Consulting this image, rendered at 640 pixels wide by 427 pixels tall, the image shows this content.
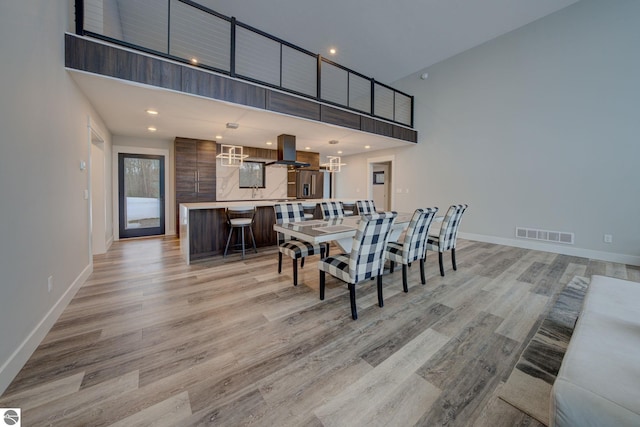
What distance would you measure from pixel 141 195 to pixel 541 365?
724 cm

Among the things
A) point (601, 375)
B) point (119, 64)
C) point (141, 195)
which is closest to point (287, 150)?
point (119, 64)

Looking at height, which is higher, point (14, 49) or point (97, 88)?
point (97, 88)

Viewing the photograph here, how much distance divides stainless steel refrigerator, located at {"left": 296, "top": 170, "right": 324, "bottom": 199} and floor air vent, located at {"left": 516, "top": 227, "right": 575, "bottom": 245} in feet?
17.5

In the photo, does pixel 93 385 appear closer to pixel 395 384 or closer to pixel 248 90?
pixel 395 384

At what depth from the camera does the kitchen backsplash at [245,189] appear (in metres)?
6.86

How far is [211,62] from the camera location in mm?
5785

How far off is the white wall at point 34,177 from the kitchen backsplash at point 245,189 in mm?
3982

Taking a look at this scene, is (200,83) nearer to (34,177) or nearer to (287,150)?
(34,177)

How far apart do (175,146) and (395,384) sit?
A: 629 cm

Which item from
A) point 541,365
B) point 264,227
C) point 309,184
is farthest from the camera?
Answer: point 309,184

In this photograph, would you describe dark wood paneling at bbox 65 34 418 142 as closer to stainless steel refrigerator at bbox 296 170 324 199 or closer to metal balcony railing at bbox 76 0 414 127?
metal balcony railing at bbox 76 0 414 127

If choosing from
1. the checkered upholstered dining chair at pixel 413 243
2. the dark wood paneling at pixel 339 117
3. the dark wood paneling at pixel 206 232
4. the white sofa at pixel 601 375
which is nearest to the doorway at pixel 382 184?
the dark wood paneling at pixel 339 117

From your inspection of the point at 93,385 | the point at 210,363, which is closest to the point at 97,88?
the point at 93,385

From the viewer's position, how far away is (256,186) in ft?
24.3
